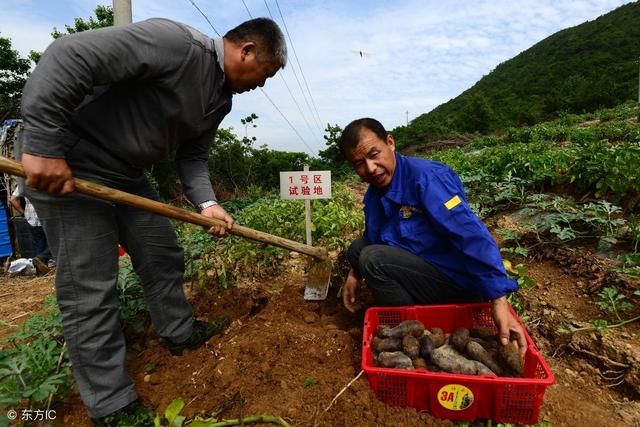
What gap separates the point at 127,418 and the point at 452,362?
4.66 ft

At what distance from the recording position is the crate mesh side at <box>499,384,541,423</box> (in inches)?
56.4

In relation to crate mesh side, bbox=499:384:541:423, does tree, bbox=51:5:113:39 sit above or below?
above

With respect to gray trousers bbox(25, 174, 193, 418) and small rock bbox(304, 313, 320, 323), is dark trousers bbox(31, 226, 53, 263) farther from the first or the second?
small rock bbox(304, 313, 320, 323)

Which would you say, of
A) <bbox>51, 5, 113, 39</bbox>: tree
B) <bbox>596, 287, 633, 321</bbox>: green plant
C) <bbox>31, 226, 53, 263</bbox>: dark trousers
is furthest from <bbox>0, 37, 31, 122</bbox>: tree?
<bbox>596, 287, 633, 321</bbox>: green plant

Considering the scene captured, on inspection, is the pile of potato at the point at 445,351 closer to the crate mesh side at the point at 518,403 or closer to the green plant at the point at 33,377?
the crate mesh side at the point at 518,403

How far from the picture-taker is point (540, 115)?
27422 millimetres

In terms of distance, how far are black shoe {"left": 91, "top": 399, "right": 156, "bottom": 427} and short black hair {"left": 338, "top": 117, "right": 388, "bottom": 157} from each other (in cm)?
158

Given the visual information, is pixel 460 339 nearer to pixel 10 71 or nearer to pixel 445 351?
pixel 445 351

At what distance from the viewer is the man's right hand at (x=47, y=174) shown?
140cm

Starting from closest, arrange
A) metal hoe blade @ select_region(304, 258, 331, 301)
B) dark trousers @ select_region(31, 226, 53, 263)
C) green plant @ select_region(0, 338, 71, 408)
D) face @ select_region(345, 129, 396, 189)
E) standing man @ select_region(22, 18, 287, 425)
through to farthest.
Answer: standing man @ select_region(22, 18, 287, 425), green plant @ select_region(0, 338, 71, 408), face @ select_region(345, 129, 396, 189), metal hoe blade @ select_region(304, 258, 331, 301), dark trousers @ select_region(31, 226, 53, 263)

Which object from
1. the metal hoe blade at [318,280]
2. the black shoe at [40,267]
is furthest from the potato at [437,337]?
the black shoe at [40,267]

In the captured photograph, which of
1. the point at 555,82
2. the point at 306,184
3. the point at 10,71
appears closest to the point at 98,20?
the point at 10,71

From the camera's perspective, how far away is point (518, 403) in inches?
57.5

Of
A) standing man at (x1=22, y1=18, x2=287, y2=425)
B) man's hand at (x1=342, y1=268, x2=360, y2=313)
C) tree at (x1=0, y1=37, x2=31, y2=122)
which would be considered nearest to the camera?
standing man at (x1=22, y1=18, x2=287, y2=425)
